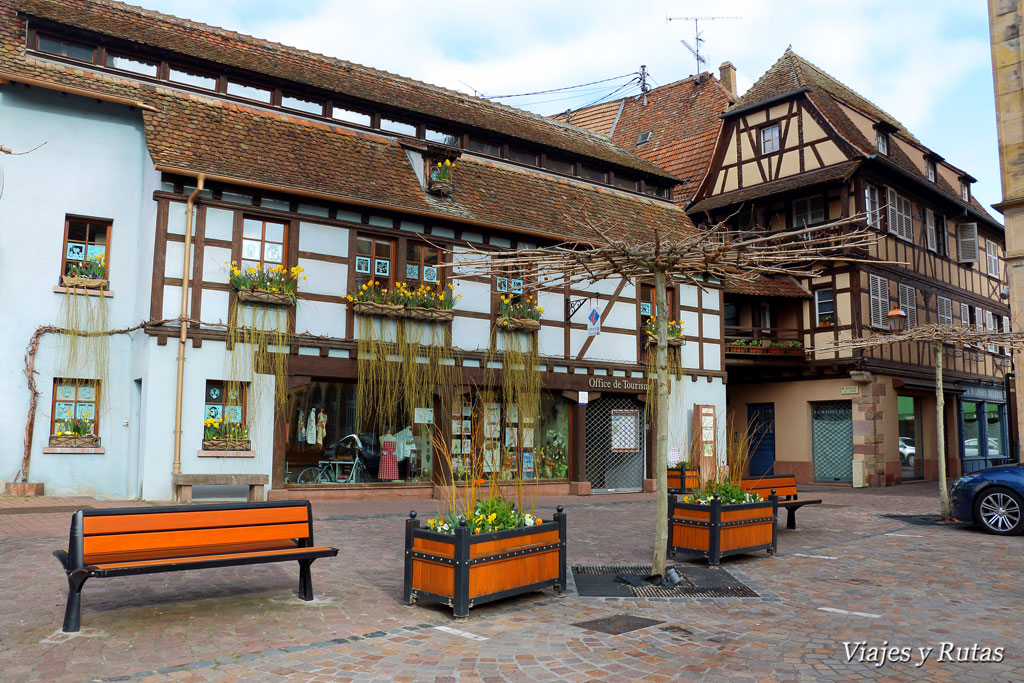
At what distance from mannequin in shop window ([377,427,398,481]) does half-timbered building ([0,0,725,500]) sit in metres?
0.04

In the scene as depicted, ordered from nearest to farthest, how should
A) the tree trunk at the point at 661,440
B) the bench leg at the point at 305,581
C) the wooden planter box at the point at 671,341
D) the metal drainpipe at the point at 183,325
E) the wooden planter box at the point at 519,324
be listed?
the bench leg at the point at 305,581, the tree trunk at the point at 661,440, the metal drainpipe at the point at 183,325, the wooden planter box at the point at 519,324, the wooden planter box at the point at 671,341

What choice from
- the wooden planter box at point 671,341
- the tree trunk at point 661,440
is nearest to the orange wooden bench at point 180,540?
the tree trunk at point 661,440

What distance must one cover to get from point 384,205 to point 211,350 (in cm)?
393

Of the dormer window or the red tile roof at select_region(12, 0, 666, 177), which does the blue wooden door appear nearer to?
the red tile roof at select_region(12, 0, 666, 177)

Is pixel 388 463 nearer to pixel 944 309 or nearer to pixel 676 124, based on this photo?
pixel 676 124

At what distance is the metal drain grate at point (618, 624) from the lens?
5746 millimetres

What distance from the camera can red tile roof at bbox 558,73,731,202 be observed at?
2684cm

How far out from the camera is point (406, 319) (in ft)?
49.6

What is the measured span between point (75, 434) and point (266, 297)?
3.85m

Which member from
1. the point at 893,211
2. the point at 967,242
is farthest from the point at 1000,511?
the point at 967,242

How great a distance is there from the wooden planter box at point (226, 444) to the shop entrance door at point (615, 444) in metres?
7.76

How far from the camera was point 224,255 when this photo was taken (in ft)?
45.1

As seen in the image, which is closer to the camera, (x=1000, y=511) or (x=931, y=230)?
(x=1000, y=511)

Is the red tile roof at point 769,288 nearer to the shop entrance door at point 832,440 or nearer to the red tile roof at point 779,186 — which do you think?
the red tile roof at point 779,186
